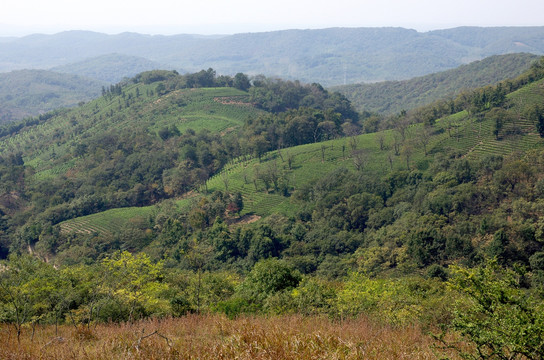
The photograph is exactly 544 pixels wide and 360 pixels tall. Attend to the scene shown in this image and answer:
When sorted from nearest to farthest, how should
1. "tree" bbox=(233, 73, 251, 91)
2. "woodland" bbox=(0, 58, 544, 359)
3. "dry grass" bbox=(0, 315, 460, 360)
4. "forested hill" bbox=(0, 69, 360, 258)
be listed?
"dry grass" bbox=(0, 315, 460, 360), "woodland" bbox=(0, 58, 544, 359), "forested hill" bbox=(0, 69, 360, 258), "tree" bbox=(233, 73, 251, 91)

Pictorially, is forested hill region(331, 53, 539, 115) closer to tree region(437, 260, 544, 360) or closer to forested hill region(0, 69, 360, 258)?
forested hill region(0, 69, 360, 258)

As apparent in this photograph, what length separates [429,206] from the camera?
145 ft

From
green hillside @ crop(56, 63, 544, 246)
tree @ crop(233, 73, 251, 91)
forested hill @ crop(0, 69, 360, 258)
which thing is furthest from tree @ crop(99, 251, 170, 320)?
tree @ crop(233, 73, 251, 91)

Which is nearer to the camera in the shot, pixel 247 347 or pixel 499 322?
pixel 499 322

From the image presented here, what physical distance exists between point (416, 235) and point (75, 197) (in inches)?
2475

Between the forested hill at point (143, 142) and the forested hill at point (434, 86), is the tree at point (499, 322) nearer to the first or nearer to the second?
the forested hill at point (143, 142)

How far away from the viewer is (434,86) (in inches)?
6511

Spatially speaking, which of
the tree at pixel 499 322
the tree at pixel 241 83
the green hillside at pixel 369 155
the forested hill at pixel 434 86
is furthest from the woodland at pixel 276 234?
the forested hill at pixel 434 86

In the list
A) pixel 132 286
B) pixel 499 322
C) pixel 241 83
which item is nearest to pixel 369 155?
pixel 132 286

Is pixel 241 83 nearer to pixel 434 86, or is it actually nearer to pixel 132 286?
pixel 434 86

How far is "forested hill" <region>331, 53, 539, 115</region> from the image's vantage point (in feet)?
466

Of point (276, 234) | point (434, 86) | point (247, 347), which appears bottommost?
point (276, 234)

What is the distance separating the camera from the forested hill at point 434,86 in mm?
142125

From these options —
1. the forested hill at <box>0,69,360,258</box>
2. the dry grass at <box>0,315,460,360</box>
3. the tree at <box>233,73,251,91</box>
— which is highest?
the tree at <box>233,73,251,91</box>
